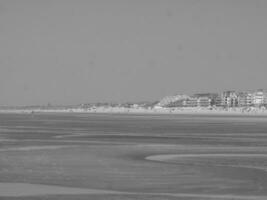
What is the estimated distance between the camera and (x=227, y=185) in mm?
15391

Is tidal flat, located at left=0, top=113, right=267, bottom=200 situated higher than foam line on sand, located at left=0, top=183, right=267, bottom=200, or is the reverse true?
tidal flat, located at left=0, top=113, right=267, bottom=200

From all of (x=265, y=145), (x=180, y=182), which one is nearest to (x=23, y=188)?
(x=180, y=182)

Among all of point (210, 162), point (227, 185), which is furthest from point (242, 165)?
point (227, 185)

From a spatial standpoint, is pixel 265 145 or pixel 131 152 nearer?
pixel 131 152

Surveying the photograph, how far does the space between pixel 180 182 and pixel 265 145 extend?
580 inches


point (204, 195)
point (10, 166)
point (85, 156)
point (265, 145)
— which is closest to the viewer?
point (204, 195)

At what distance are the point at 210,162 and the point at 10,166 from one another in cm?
677

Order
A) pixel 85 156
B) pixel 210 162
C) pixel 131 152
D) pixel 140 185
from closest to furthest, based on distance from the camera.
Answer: pixel 140 185 → pixel 210 162 → pixel 85 156 → pixel 131 152

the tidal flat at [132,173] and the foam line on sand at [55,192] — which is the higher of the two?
the tidal flat at [132,173]

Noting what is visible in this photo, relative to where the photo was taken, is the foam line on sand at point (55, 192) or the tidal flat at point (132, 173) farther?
the tidal flat at point (132, 173)

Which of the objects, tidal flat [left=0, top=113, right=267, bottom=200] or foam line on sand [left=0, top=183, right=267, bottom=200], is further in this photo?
tidal flat [left=0, top=113, right=267, bottom=200]

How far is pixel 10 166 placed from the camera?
63.5 ft

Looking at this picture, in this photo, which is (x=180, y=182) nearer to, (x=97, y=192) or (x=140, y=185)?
(x=140, y=185)

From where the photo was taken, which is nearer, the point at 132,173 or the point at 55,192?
the point at 55,192
